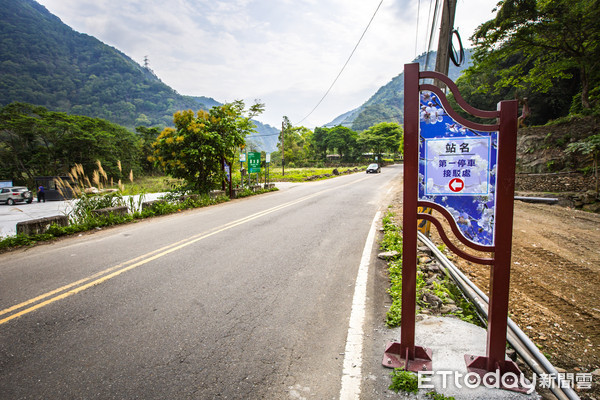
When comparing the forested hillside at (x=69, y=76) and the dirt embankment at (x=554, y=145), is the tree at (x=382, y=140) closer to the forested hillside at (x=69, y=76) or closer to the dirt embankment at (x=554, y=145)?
the dirt embankment at (x=554, y=145)

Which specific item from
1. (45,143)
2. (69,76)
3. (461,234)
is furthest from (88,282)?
(69,76)

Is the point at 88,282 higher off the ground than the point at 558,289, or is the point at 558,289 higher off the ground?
the point at 88,282

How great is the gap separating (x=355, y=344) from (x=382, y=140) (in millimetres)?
65656

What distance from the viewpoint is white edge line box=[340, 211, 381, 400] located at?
2.05 metres

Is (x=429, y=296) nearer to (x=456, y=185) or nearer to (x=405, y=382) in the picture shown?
(x=405, y=382)

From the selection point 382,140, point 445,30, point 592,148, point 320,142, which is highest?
point 320,142

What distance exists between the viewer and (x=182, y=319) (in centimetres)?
298

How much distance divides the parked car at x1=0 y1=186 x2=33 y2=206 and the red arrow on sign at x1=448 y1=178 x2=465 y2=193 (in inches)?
1190

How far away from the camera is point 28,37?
109 m

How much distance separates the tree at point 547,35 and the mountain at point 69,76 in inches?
4056

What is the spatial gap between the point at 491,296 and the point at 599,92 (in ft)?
76.1

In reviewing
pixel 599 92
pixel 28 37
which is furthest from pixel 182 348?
pixel 28 37

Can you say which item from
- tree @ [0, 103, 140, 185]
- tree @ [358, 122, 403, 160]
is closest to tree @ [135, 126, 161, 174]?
tree @ [0, 103, 140, 185]

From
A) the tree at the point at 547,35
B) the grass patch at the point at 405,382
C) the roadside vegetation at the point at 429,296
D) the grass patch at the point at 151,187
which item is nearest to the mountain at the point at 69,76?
the grass patch at the point at 151,187
